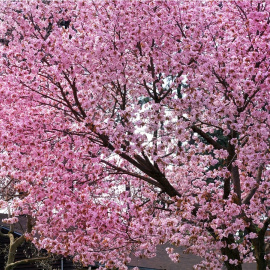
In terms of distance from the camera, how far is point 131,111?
285 inches

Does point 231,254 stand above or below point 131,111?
below

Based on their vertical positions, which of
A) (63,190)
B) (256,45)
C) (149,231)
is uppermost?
(256,45)

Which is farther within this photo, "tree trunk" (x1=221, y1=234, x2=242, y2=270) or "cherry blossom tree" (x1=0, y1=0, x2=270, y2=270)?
"tree trunk" (x1=221, y1=234, x2=242, y2=270)

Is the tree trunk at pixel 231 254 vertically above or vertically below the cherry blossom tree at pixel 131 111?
below

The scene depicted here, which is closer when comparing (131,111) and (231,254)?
(131,111)

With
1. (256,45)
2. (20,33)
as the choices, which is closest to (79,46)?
(20,33)

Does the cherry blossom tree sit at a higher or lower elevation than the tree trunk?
higher

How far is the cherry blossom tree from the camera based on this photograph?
304 inches

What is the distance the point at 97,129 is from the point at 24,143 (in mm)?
2167

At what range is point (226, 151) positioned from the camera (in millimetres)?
8500

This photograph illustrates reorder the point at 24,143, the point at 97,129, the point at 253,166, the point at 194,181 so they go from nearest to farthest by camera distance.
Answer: the point at 97,129, the point at 253,166, the point at 24,143, the point at 194,181

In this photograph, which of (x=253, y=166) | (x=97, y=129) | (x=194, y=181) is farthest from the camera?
(x=194, y=181)

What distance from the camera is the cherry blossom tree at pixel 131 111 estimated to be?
773 cm

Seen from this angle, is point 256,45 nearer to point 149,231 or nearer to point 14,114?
point 149,231
